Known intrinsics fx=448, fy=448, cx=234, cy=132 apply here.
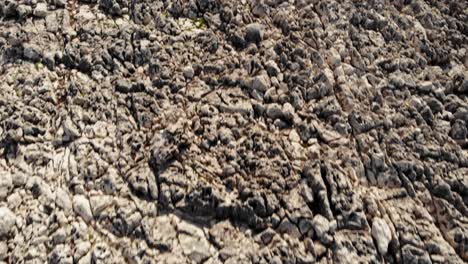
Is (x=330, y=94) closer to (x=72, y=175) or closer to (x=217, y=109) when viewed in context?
(x=217, y=109)

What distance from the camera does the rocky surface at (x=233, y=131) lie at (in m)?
8.94

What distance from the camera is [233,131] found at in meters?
10.3

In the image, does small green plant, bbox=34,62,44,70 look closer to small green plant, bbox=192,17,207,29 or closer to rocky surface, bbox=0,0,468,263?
rocky surface, bbox=0,0,468,263

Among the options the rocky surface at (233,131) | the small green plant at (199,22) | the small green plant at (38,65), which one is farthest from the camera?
the small green plant at (199,22)

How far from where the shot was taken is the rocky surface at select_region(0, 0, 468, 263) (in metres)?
8.94

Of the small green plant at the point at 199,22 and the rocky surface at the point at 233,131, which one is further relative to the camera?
the small green plant at the point at 199,22

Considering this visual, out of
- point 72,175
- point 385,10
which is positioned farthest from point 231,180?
point 385,10

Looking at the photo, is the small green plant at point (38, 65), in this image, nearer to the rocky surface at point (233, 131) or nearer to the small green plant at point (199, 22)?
the rocky surface at point (233, 131)

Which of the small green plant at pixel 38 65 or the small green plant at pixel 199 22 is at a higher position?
the small green plant at pixel 199 22

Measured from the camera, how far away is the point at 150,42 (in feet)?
38.8

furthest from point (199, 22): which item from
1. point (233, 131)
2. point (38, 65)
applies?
point (38, 65)

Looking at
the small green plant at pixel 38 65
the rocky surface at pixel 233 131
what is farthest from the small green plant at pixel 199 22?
the small green plant at pixel 38 65

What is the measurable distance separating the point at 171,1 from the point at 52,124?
487cm

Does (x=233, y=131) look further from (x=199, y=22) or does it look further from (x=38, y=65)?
(x=38, y=65)
